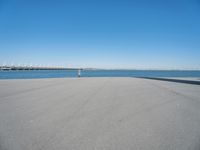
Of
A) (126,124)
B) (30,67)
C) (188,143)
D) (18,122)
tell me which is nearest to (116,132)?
(126,124)

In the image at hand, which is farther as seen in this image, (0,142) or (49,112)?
(49,112)

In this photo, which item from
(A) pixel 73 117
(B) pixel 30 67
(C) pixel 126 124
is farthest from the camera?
(B) pixel 30 67

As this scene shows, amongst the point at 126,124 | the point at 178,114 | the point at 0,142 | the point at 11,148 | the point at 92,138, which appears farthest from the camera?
the point at 178,114

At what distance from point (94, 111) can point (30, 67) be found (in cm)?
15832

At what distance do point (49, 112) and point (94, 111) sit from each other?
5.00 feet

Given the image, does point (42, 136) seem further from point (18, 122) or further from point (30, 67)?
point (30, 67)

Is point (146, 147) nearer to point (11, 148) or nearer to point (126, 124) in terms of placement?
point (126, 124)

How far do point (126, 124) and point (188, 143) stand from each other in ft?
4.80

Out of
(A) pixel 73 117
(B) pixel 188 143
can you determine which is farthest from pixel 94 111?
(B) pixel 188 143

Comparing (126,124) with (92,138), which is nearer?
(92,138)

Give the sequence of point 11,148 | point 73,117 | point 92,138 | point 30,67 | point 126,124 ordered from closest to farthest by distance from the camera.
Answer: point 11,148 → point 92,138 → point 126,124 → point 73,117 → point 30,67

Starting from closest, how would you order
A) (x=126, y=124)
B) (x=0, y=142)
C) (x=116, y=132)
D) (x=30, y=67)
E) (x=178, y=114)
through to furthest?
(x=0, y=142) → (x=116, y=132) → (x=126, y=124) → (x=178, y=114) → (x=30, y=67)

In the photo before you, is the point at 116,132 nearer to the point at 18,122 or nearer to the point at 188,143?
the point at 188,143

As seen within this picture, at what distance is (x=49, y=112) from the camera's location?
5.18 m
